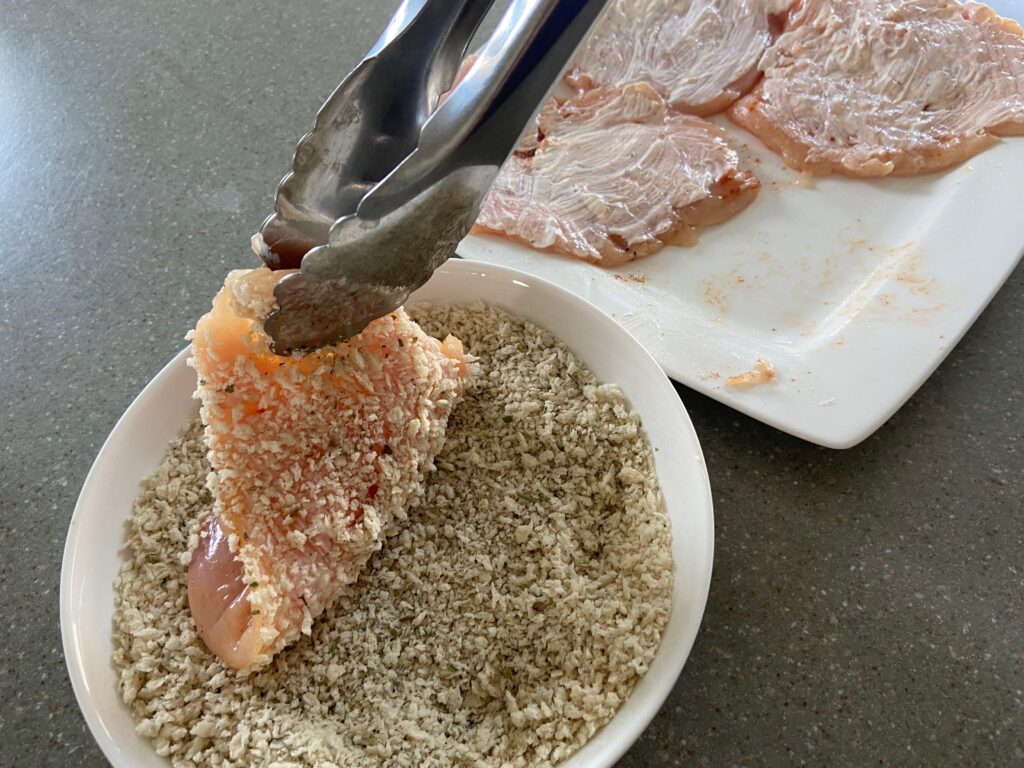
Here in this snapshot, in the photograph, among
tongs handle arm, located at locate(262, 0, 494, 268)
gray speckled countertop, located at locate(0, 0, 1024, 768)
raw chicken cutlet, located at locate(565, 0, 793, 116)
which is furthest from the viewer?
raw chicken cutlet, located at locate(565, 0, 793, 116)

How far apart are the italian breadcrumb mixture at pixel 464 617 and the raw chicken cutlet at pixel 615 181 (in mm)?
307

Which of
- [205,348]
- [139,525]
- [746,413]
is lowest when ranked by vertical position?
[746,413]

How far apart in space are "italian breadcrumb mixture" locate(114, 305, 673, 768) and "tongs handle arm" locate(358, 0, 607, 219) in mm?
310

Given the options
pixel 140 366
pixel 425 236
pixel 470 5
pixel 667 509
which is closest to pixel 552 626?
pixel 667 509

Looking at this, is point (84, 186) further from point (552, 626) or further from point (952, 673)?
point (952, 673)

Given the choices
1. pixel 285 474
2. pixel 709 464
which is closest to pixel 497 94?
pixel 285 474

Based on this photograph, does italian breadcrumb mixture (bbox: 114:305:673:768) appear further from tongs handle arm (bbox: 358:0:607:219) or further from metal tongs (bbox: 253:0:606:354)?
tongs handle arm (bbox: 358:0:607:219)

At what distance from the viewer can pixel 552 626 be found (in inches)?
23.4

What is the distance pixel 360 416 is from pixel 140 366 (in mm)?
398

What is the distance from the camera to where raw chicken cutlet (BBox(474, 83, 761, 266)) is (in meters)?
0.95

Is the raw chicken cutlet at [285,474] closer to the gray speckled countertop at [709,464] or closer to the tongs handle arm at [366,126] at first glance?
the tongs handle arm at [366,126]

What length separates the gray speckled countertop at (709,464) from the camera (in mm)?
645

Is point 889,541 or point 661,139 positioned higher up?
point 661,139

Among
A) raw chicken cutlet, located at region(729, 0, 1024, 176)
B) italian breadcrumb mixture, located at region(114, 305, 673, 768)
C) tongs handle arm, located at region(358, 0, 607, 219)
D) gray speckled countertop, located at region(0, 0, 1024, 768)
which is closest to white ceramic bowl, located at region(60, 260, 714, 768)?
italian breadcrumb mixture, located at region(114, 305, 673, 768)
